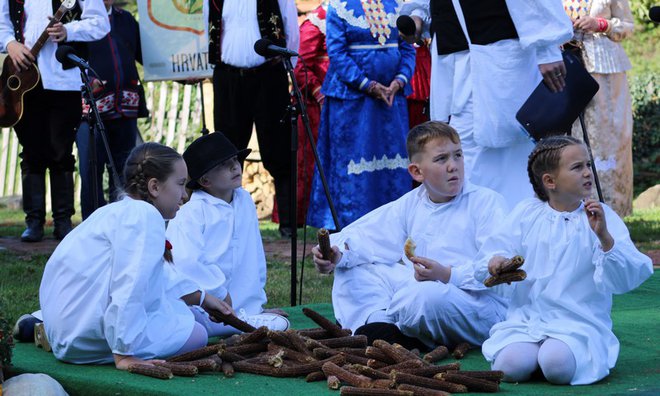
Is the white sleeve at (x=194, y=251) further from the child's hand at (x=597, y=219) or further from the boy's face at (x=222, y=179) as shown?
the child's hand at (x=597, y=219)

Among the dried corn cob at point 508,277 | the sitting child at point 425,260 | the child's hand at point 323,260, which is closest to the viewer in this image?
the dried corn cob at point 508,277

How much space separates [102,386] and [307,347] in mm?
865

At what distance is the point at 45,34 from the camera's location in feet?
26.2

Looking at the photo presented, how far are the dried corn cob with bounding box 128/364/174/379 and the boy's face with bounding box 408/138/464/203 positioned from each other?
57.2 inches

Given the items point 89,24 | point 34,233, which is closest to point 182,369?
point 89,24

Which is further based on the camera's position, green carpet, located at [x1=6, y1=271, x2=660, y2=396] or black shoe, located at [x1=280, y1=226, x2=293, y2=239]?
black shoe, located at [x1=280, y1=226, x2=293, y2=239]

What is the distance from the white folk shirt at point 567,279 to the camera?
4348 millimetres

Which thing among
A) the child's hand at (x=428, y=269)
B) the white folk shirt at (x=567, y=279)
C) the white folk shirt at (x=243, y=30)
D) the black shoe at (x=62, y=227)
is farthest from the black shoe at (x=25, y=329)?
the black shoe at (x=62, y=227)

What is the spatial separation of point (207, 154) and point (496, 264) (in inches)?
73.8

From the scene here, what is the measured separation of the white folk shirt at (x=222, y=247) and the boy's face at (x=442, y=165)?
1.06m

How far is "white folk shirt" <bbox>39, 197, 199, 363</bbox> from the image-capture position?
460 cm

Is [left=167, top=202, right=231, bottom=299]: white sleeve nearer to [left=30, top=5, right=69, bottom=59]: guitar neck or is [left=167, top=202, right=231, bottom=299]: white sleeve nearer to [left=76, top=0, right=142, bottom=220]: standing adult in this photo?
[left=30, top=5, right=69, bottom=59]: guitar neck

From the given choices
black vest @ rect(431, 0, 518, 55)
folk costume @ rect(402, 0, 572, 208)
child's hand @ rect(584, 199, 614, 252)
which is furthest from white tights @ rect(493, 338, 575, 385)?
black vest @ rect(431, 0, 518, 55)

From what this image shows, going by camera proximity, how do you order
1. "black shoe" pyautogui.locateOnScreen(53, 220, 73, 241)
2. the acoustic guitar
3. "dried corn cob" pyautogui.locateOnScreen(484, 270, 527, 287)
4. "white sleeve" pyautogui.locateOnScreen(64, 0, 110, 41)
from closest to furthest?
"dried corn cob" pyautogui.locateOnScreen(484, 270, 527, 287)
"white sleeve" pyautogui.locateOnScreen(64, 0, 110, 41)
the acoustic guitar
"black shoe" pyautogui.locateOnScreen(53, 220, 73, 241)
